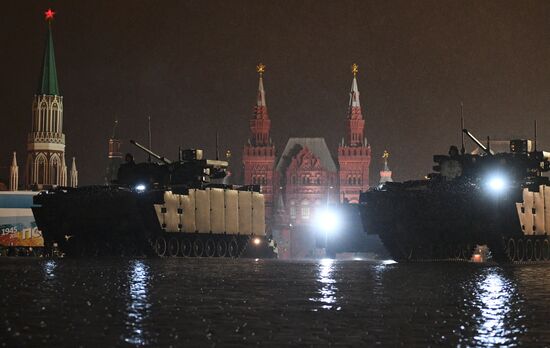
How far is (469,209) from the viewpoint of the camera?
45.6 meters

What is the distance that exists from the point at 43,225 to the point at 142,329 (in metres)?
42.3

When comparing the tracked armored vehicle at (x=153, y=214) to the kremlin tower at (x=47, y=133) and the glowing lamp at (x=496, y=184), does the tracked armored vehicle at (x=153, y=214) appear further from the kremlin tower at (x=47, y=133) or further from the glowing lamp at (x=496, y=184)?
the kremlin tower at (x=47, y=133)

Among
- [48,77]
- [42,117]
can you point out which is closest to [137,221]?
[42,117]

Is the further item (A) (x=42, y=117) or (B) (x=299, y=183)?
(B) (x=299, y=183)

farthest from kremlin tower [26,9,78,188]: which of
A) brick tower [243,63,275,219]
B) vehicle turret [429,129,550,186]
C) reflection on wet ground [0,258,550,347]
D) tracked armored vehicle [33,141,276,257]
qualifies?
reflection on wet ground [0,258,550,347]

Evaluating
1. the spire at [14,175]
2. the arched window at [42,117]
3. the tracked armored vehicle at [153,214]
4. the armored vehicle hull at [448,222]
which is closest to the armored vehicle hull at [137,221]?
the tracked armored vehicle at [153,214]

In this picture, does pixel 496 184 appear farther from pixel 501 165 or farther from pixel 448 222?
pixel 501 165

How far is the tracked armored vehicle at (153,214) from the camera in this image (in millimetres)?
51469

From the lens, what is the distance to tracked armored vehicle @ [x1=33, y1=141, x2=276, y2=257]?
2026 inches

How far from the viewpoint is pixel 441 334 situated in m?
13.3

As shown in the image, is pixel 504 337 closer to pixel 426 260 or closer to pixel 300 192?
pixel 426 260

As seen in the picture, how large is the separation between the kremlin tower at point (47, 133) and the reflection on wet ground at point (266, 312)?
16237 cm

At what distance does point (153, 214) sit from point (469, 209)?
1437 centimetres

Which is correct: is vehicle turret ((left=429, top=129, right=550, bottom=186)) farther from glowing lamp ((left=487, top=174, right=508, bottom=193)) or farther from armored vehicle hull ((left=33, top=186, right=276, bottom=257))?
armored vehicle hull ((left=33, top=186, right=276, bottom=257))
